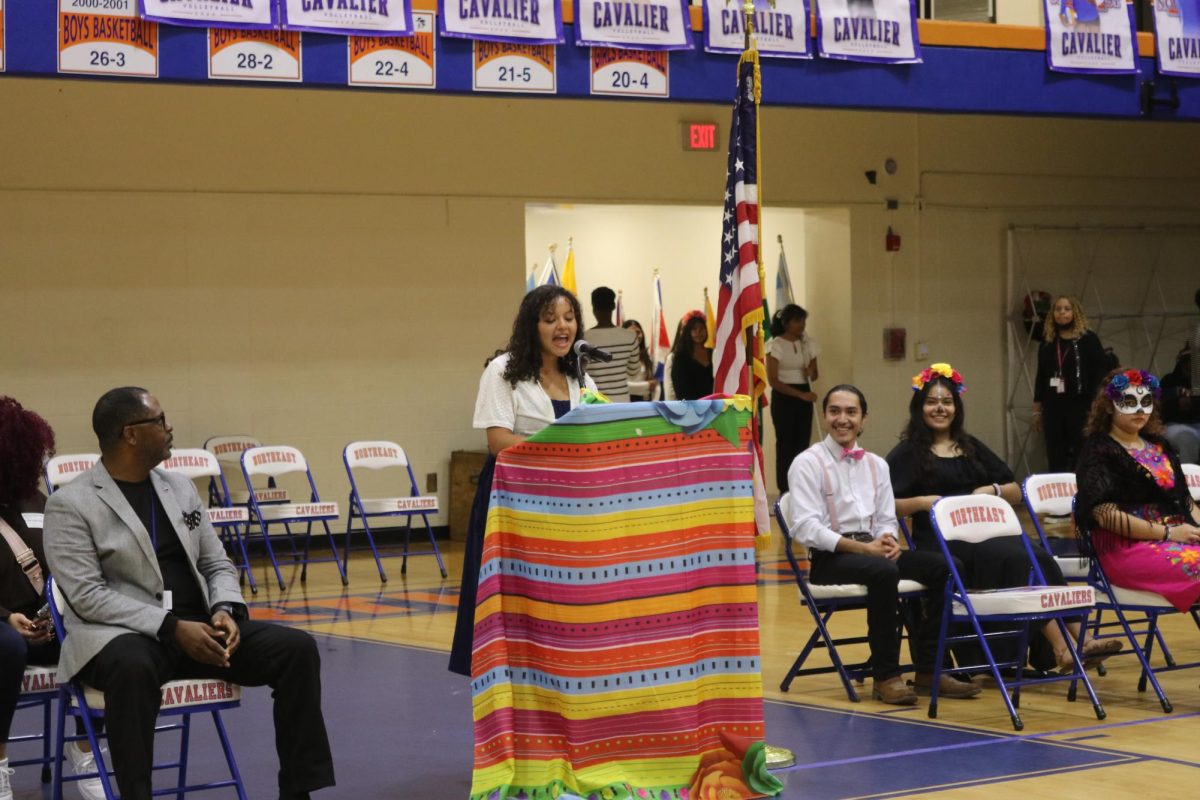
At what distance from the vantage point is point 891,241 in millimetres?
14320

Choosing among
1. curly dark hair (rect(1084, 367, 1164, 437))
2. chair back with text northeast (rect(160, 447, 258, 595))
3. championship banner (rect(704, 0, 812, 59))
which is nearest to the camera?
curly dark hair (rect(1084, 367, 1164, 437))

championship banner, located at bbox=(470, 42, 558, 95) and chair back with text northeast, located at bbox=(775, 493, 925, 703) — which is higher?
championship banner, located at bbox=(470, 42, 558, 95)

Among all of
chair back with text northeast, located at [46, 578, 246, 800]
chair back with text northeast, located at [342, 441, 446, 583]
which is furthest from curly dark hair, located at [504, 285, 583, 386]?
chair back with text northeast, located at [342, 441, 446, 583]

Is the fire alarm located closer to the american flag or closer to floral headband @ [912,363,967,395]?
floral headband @ [912,363,967,395]

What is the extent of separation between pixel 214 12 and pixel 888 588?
4989 millimetres

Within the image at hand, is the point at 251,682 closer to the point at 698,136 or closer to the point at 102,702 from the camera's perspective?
the point at 102,702

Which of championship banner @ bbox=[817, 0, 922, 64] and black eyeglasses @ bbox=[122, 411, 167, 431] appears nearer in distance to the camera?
black eyeglasses @ bbox=[122, 411, 167, 431]

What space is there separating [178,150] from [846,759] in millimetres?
7762

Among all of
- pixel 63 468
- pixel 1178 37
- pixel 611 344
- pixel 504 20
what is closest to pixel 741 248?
pixel 504 20

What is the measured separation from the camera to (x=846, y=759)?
5.56m

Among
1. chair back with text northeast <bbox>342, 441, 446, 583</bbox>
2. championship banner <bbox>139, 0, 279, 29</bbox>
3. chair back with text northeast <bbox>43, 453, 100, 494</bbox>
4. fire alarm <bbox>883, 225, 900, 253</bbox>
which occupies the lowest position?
chair back with text northeast <bbox>342, 441, 446, 583</bbox>

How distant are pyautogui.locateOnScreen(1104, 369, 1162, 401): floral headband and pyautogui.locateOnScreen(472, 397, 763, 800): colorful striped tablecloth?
2.42 m

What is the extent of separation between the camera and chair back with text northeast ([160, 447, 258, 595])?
10.0 m

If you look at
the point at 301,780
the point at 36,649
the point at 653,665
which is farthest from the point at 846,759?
the point at 36,649
